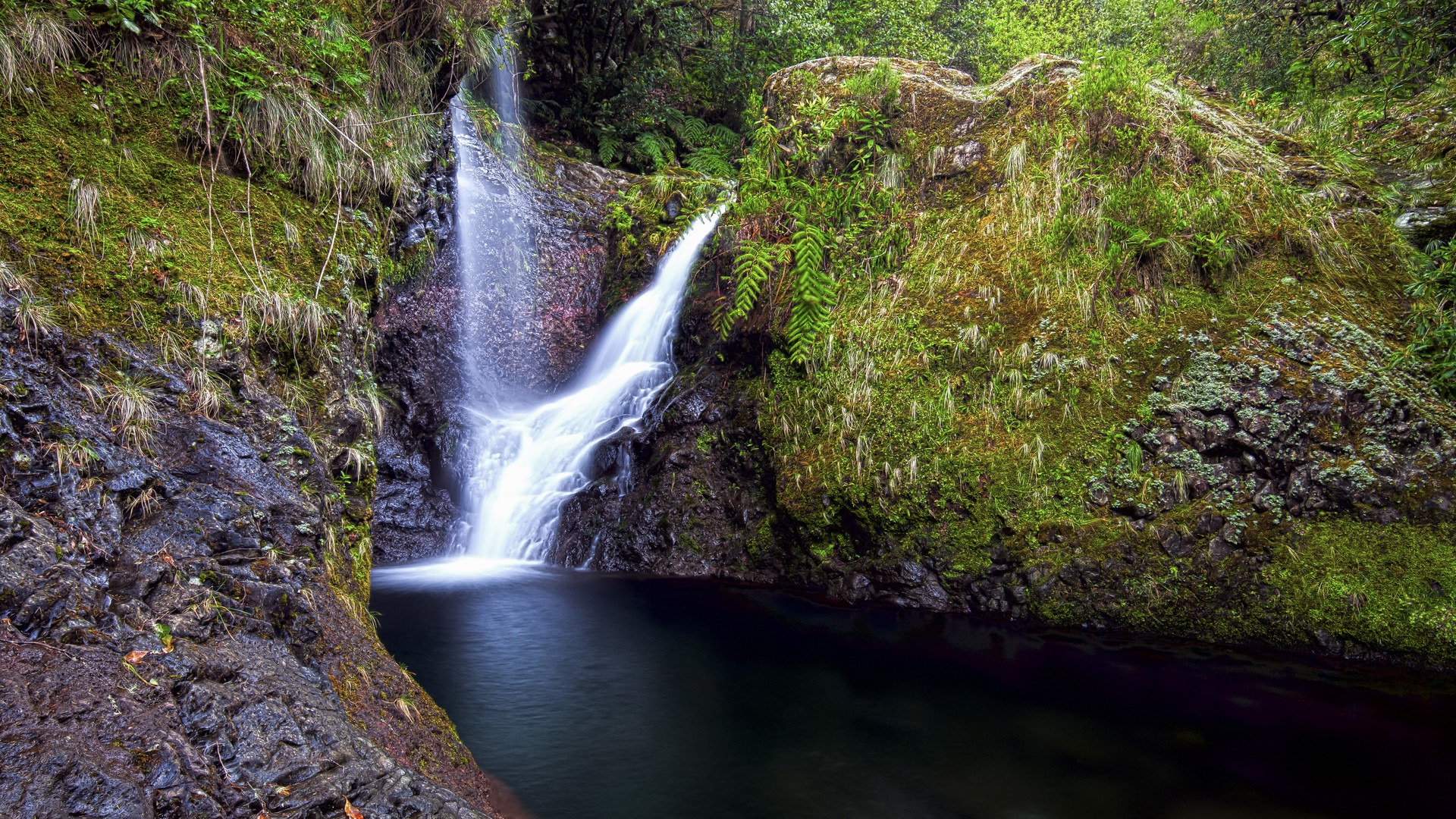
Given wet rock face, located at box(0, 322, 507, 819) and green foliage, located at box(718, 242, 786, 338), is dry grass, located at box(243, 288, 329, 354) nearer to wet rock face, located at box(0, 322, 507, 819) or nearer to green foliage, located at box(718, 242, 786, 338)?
wet rock face, located at box(0, 322, 507, 819)

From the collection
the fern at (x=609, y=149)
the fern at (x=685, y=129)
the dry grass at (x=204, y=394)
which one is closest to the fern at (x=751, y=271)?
the dry grass at (x=204, y=394)

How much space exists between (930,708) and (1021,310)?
Result: 3.69 m

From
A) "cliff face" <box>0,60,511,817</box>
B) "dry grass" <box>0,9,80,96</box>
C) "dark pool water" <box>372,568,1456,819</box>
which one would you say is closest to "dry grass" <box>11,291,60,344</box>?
"cliff face" <box>0,60,511,817</box>

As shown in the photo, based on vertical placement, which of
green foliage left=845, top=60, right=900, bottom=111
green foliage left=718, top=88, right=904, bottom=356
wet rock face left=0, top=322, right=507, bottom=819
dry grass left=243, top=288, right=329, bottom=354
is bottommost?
wet rock face left=0, top=322, right=507, bottom=819

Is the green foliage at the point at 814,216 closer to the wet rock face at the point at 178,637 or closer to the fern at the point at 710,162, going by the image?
the fern at the point at 710,162

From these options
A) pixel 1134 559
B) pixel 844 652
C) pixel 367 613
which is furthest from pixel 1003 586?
pixel 367 613

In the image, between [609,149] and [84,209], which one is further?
Answer: [609,149]

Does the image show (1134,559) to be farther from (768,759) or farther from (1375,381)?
(768,759)

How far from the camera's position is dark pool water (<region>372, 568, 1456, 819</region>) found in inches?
136

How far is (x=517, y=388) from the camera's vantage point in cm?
955

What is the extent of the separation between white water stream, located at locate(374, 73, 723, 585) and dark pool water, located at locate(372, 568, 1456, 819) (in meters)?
2.05

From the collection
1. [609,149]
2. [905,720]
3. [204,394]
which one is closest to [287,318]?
[204,394]

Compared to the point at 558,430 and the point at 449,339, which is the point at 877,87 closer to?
the point at 558,430

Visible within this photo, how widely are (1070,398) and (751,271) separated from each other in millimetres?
3251
